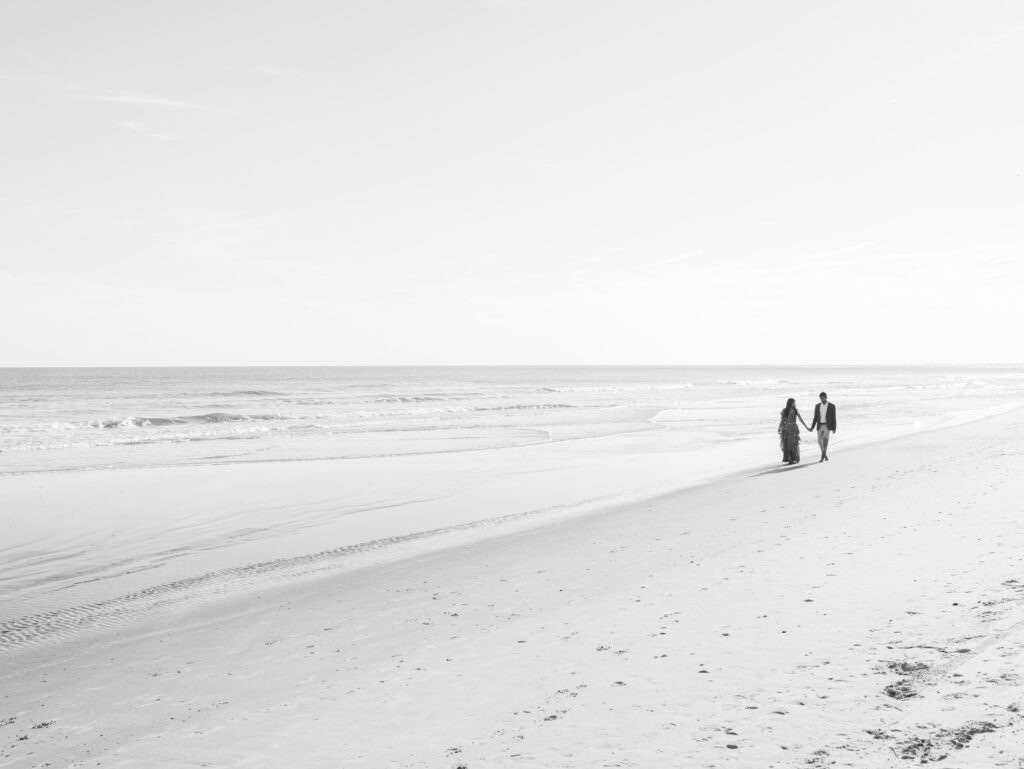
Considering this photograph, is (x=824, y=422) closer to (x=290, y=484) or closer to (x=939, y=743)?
(x=290, y=484)

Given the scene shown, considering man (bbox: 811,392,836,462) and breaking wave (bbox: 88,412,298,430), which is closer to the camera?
man (bbox: 811,392,836,462)

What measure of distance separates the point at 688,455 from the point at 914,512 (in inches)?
525

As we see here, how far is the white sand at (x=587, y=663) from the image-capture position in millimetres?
4828

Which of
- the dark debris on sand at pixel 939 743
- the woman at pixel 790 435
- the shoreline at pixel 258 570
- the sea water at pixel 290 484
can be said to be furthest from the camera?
the woman at pixel 790 435

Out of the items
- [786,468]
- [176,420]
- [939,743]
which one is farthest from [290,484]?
[176,420]

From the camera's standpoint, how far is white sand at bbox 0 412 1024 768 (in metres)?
4.83

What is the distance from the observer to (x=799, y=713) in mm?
4977

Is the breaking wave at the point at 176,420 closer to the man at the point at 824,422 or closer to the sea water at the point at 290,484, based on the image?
the sea water at the point at 290,484

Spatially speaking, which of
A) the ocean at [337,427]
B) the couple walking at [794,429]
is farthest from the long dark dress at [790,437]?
the ocean at [337,427]

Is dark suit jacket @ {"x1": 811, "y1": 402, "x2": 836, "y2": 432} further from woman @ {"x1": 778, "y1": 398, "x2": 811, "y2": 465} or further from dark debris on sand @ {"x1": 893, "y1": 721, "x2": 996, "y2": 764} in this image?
dark debris on sand @ {"x1": 893, "y1": 721, "x2": 996, "y2": 764}

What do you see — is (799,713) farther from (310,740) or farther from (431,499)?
(431,499)

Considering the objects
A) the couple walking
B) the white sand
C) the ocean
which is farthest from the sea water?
the white sand

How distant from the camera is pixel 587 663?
247 inches

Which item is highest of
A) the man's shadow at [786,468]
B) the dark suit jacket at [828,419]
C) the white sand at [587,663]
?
the dark suit jacket at [828,419]
